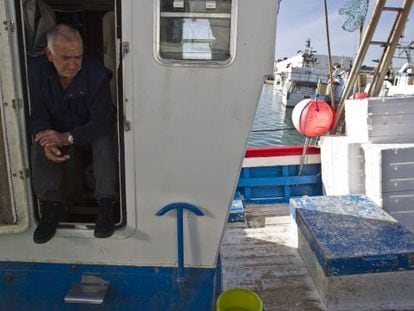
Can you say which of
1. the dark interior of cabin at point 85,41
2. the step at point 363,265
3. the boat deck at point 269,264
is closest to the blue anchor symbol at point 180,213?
the dark interior of cabin at point 85,41

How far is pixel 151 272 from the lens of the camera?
7.00 ft

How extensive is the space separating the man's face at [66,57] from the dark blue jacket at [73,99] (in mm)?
44

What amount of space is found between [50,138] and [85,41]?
1385mm

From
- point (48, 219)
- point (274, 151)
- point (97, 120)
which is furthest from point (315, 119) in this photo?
point (48, 219)

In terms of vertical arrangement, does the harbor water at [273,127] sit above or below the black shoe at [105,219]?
below

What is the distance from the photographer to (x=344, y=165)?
3740 mm

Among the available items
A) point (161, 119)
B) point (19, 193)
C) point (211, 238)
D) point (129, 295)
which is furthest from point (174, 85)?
Result: point (129, 295)

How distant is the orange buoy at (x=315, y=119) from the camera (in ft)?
14.5

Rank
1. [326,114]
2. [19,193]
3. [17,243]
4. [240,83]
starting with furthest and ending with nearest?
[326,114] < [17,243] < [19,193] < [240,83]

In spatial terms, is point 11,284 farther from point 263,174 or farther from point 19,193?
point 263,174

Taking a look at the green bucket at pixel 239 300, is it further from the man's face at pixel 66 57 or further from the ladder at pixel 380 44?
the ladder at pixel 380 44

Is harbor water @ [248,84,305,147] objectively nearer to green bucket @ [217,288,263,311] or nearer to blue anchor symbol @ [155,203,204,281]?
green bucket @ [217,288,263,311]

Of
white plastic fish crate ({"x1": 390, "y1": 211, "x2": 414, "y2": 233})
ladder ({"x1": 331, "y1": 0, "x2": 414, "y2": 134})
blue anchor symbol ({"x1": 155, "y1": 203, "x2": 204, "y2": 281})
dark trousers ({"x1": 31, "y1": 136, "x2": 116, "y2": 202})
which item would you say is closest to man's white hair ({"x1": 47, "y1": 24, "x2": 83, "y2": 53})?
dark trousers ({"x1": 31, "y1": 136, "x2": 116, "y2": 202})

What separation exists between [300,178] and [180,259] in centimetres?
298
